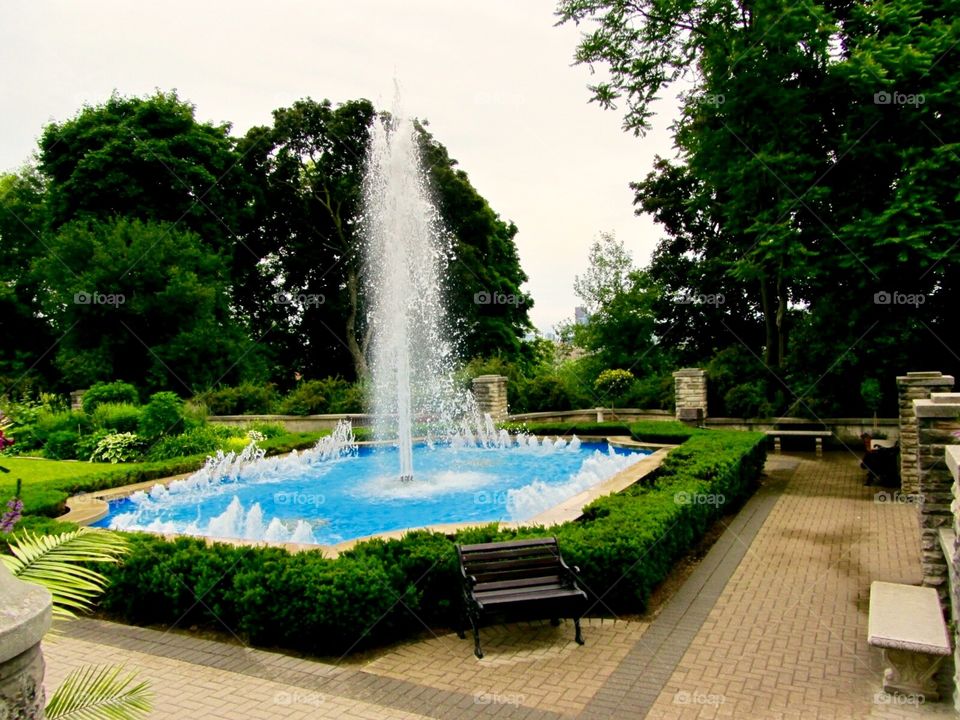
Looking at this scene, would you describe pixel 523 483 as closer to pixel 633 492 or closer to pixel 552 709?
pixel 633 492

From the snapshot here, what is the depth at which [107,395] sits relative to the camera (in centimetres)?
2059

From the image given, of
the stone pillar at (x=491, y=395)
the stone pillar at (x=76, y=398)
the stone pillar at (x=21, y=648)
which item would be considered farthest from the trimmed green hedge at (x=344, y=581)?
the stone pillar at (x=76, y=398)

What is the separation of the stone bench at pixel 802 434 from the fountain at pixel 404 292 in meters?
9.49

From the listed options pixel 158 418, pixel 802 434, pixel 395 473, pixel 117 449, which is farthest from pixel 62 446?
pixel 802 434

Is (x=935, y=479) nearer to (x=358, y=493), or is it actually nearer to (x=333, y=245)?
(x=358, y=493)

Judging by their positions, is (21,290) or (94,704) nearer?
(94,704)

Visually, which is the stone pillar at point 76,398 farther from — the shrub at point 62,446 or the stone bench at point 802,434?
the stone bench at point 802,434

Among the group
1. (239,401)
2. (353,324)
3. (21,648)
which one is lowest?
(21,648)

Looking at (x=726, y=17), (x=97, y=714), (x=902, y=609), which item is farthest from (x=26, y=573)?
(x=726, y=17)

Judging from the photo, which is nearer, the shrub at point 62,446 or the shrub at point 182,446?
the shrub at point 182,446

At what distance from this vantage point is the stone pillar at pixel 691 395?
19328 mm

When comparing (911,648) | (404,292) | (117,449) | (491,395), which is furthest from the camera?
(491,395)

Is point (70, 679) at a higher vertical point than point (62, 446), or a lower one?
lower

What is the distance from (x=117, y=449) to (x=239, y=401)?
6811mm
